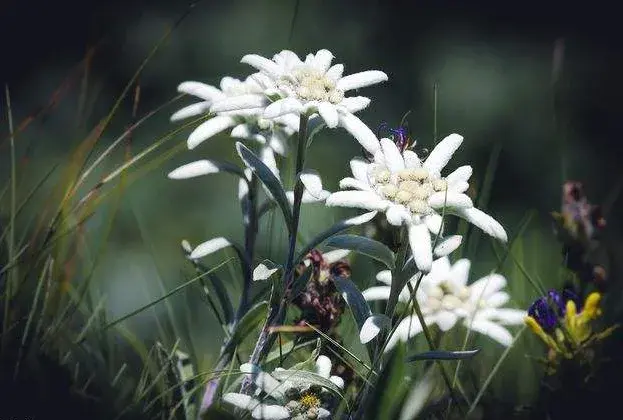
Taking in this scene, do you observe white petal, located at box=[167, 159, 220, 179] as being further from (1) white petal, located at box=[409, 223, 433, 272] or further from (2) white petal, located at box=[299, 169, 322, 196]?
(1) white petal, located at box=[409, 223, 433, 272]

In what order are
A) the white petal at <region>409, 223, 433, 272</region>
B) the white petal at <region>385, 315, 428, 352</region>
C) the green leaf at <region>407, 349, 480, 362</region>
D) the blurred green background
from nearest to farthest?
the white petal at <region>409, 223, 433, 272</region> → the green leaf at <region>407, 349, 480, 362</region> → the white petal at <region>385, 315, 428, 352</region> → the blurred green background

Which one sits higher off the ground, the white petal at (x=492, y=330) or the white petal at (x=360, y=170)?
the white petal at (x=360, y=170)

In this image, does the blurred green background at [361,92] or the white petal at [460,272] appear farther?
the blurred green background at [361,92]

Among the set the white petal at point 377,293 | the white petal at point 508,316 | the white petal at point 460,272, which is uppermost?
the white petal at point 377,293

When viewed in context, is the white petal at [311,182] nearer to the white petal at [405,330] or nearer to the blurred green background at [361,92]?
the white petal at [405,330]

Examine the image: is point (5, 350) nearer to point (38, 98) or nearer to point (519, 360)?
point (519, 360)

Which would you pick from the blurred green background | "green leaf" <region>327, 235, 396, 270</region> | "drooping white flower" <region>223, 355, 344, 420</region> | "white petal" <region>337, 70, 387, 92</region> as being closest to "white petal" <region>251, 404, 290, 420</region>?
"drooping white flower" <region>223, 355, 344, 420</region>

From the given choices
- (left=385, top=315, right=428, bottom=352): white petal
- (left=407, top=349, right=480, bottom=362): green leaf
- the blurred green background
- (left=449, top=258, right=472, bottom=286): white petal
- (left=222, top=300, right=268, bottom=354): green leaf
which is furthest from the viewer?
the blurred green background

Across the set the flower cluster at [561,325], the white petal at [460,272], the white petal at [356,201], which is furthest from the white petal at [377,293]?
the white petal at [356,201]
